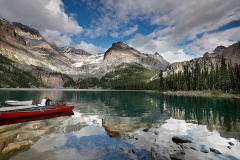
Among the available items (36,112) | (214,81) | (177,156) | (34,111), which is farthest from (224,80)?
(177,156)

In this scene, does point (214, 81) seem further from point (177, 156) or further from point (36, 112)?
point (177, 156)

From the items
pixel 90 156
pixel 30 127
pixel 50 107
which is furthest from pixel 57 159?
pixel 50 107

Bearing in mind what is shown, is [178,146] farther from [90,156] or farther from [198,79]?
[198,79]

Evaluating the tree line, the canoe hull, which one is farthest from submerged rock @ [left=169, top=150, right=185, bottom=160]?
the tree line

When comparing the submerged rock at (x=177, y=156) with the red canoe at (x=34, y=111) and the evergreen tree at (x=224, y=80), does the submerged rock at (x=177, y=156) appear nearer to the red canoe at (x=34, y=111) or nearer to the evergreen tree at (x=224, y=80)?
the red canoe at (x=34, y=111)

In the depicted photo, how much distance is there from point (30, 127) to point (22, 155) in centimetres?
1450

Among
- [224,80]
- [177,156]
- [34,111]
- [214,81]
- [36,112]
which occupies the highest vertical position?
[214,81]

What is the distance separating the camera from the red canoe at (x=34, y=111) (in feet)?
128

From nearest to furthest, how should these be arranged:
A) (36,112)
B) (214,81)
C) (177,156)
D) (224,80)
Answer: (177,156) < (36,112) < (224,80) < (214,81)

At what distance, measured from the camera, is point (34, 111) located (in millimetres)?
43062

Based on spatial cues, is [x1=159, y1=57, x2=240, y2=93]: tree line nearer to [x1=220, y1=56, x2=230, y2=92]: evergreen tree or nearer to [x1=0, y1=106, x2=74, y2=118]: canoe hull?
[x1=220, y1=56, x2=230, y2=92]: evergreen tree

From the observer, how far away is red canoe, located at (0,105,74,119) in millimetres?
39000

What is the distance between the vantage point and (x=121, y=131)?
32.7 m

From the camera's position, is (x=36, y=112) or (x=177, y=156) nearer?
(x=177, y=156)
